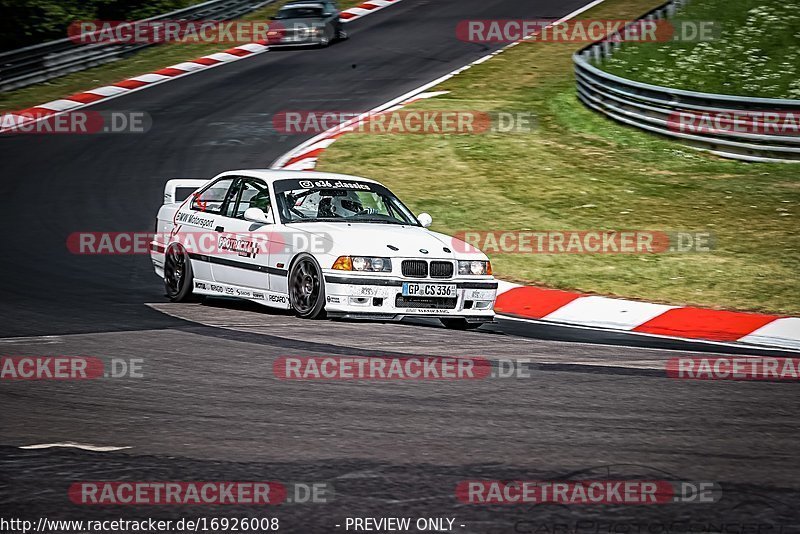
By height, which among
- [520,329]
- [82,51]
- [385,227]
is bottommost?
[520,329]

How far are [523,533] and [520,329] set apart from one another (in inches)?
249

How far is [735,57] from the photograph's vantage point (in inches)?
893

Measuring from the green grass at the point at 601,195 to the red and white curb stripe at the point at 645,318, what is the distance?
1.24ft

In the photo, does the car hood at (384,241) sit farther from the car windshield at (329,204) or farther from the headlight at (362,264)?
the car windshield at (329,204)

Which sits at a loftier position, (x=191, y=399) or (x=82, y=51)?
(x=82, y=51)

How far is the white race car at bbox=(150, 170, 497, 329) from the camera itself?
10.1m

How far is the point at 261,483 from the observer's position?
16.1ft

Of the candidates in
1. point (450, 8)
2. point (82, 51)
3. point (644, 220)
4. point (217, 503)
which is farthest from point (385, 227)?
point (450, 8)

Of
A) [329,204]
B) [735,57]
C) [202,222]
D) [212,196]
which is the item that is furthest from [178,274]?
[735,57]

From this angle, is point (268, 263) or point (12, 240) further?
point (12, 240)

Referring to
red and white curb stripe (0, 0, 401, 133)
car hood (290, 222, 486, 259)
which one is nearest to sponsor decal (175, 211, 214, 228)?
car hood (290, 222, 486, 259)

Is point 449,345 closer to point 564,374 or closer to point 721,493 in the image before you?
point 564,374

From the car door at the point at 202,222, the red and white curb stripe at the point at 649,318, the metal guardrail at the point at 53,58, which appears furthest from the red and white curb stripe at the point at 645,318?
the metal guardrail at the point at 53,58

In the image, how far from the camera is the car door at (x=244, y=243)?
421 inches
